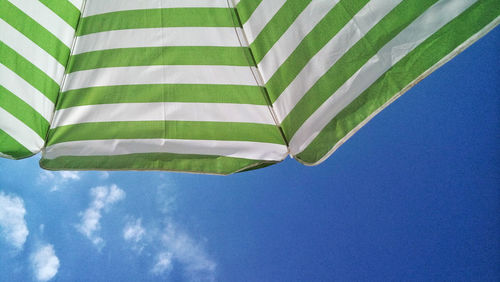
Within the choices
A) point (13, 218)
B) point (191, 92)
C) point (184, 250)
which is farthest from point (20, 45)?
point (13, 218)

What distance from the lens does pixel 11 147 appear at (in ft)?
7.22

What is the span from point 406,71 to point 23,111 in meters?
1.77

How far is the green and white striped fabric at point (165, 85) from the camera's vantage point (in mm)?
2129

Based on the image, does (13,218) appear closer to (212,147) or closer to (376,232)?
(376,232)

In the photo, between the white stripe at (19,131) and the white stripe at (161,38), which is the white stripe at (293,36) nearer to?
the white stripe at (161,38)

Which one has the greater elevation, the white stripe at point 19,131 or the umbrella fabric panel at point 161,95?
the umbrella fabric panel at point 161,95

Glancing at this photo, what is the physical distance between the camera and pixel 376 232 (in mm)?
9016

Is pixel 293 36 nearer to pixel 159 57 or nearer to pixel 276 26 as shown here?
pixel 276 26

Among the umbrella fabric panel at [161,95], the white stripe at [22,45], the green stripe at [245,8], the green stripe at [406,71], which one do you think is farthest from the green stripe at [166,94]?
the green stripe at [406,71]

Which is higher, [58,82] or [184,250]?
[58,82]

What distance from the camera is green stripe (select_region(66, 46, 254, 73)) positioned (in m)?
2.24

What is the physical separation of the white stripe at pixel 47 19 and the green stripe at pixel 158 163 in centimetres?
61

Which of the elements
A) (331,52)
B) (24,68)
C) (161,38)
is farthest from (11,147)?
(331,52)

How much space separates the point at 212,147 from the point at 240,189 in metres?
7.64
